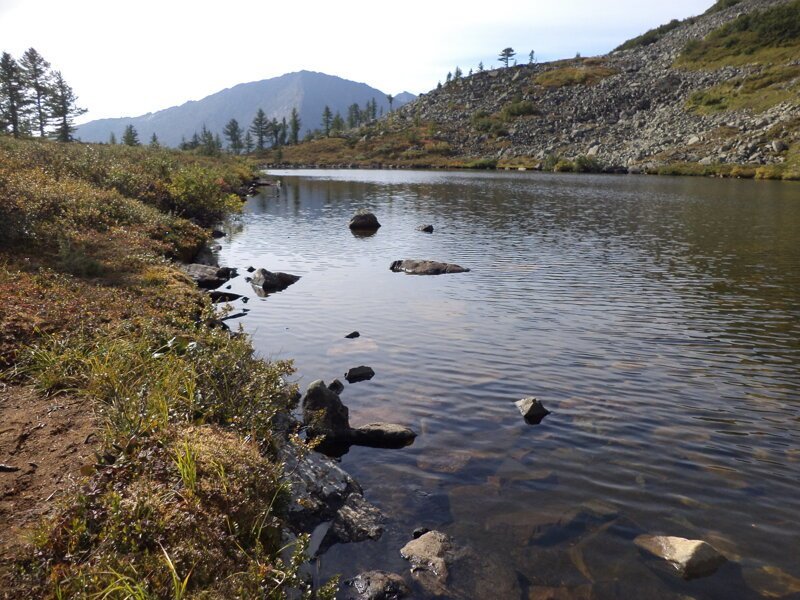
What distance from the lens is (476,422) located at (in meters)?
12.8

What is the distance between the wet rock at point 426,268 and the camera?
29188mm

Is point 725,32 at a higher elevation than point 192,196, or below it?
higher

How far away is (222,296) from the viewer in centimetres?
2372

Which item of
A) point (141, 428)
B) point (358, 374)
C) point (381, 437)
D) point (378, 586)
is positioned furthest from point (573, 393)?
point (141, 428)

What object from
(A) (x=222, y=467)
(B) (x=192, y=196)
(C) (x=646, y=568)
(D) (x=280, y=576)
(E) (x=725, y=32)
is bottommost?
(C) (x=646, y=568)

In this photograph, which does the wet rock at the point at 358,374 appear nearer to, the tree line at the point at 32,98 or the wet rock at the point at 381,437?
the wet rock at the point at 381,437

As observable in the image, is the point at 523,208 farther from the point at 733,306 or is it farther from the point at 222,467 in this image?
the point at 222,467

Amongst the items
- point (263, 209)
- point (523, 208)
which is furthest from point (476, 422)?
point (263, 209)

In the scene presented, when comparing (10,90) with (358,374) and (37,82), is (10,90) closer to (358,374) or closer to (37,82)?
(37,82)

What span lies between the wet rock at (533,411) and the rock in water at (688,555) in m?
4.43

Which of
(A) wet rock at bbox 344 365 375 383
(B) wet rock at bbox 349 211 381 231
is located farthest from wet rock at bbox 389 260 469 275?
(B) wet rock at bbox 349 211 381 231

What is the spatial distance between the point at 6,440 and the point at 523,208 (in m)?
54.0

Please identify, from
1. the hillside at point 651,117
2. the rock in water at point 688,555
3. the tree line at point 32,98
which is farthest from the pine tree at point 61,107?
the rock in water at point 688,555

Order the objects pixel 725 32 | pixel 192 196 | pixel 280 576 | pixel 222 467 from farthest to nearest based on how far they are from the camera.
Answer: pixel 725 32 → pixel 192 196 → pixel 222 467 → pixel 280 576
